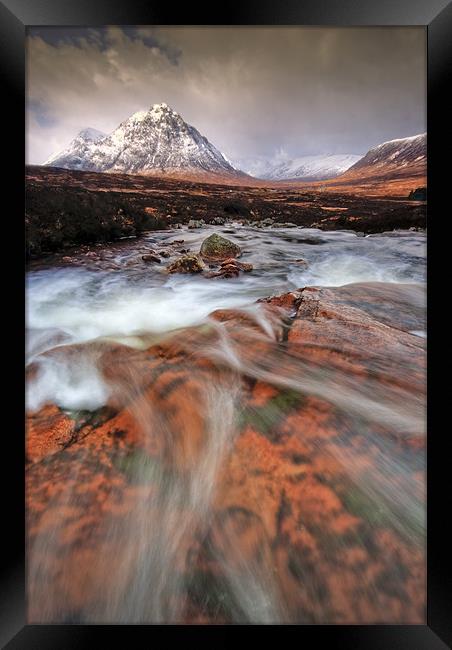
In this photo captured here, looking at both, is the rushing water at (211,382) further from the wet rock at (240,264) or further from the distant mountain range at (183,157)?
the distant mountain range at (183,157)

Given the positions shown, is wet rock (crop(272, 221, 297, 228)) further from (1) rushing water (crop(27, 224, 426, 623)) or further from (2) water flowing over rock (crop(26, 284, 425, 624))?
(2) water flowing over rock (crop(26, 284, 425, 624))

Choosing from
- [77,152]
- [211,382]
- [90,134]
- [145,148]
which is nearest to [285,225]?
[145,148]

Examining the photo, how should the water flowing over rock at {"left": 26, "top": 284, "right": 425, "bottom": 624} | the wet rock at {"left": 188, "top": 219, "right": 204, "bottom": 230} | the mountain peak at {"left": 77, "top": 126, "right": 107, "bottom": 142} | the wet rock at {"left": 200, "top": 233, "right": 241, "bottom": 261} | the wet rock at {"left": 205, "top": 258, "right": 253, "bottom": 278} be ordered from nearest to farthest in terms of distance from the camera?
the water flowing over rock at {"left": 26, "top": 284, "right": 425, "bottom": 624}
the mountain peak at {"left": 77, "top": 126, "right": 107, "bottom": 142}
the wet rock at {"left": 205, "top": 258, "right": 253, "bottom": 278}
the wet rock at {"left": 200, "top": 233, "right": 241, "bottom": 261}
the wet rock at {"left": 188, "top": 219, "right": 204, "bottom": 230}

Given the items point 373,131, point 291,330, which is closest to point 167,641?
point 291,330

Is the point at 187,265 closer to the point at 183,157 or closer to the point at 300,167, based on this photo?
the point at 183,157

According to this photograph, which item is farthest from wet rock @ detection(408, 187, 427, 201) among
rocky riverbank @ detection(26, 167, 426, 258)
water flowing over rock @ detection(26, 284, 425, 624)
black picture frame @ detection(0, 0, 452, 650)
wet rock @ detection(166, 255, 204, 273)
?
wet rock @ detection(166, 255, 204, 273)

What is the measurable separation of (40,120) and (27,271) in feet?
3.60

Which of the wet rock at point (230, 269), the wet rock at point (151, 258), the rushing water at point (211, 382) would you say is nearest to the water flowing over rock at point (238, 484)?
the rushing water at point (211, 382)

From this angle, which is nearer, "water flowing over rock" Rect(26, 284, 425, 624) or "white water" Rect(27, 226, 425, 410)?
"water flowing over rock" Rect(26, 284, 425, 624)

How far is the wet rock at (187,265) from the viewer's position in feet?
7.70

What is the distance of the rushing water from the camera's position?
1396 millimetres

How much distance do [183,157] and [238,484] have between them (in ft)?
9.55

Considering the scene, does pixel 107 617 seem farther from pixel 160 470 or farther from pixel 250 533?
pixel 250 533
